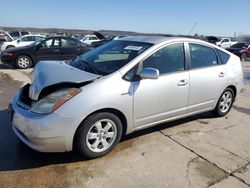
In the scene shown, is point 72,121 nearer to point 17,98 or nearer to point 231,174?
point 17,98

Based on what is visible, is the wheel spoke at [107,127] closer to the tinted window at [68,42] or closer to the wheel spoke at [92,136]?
the wheel spoke at [92,136]

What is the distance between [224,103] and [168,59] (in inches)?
75.1

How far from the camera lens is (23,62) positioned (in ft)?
38.4

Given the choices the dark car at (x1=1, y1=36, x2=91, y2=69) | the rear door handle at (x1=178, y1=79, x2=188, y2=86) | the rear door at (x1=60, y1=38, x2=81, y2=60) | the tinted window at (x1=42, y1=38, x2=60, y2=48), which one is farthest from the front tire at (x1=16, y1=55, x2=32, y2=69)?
the rear door handle at (x1=178, y1=79, x2=188, y2=86)

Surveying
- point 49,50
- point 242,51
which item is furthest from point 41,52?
point 242,51

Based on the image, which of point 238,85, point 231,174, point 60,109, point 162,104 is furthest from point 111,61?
point 238,85

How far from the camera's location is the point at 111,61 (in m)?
4.15

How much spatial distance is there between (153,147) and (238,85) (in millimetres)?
2619

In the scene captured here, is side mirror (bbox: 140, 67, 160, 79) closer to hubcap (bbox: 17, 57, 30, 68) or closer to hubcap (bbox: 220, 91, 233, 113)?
hubcap (bbox: 220, 91, 233, 113)

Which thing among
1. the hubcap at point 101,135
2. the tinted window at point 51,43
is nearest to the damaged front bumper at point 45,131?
the hubcap at point 101,135

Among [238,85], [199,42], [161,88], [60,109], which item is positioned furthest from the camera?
[238,85]

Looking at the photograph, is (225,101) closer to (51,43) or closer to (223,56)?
(223,56)

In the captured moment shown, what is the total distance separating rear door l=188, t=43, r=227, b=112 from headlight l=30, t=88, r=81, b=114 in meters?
2.09

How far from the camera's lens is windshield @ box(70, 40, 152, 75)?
387 centimetres
